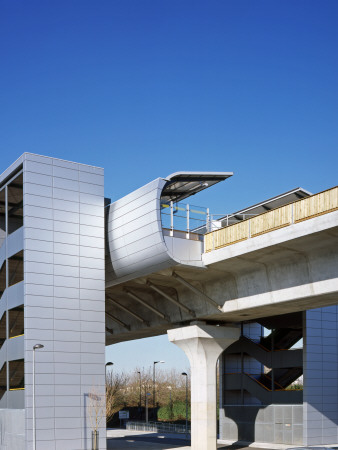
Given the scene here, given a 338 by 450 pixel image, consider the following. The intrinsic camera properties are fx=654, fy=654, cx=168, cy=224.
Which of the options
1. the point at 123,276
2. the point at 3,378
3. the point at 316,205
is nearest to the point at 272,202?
the point at 123,276

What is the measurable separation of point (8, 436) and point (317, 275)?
1874 centimetres

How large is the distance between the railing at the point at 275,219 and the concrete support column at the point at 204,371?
9370mm

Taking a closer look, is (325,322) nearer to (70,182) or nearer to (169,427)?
(70,182)

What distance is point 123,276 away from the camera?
133ft

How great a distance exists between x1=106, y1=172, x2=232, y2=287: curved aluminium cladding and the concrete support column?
7501mm

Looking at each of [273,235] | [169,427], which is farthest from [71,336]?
[169,427]

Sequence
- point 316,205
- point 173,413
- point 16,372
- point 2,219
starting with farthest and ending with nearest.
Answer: point 173,413 < point 2,219 < point 16,372 < point 316,205

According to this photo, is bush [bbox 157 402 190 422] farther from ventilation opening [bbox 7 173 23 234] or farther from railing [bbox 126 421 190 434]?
ventilation opening [bbox 7 173 23 234]

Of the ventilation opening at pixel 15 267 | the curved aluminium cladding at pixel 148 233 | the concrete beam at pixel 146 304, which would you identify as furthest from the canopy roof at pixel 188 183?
the ventilation opening at pixel 15 267

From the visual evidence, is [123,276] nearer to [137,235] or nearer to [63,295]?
[137,235]

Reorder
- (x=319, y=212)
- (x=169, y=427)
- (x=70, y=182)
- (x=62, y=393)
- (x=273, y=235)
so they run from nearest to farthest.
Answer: (x=319, y=212), (x=273, y=235), (x=62, y=393), (x=70, y=182), (x=169, y=427)

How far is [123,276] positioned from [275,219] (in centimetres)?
1178

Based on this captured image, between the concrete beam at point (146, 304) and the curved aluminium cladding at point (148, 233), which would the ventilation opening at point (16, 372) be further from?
the concrete beam at point (146, 304)

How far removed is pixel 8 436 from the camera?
35.6m
